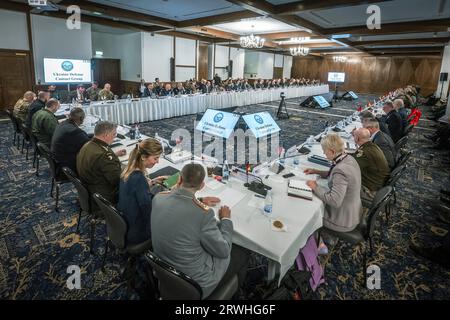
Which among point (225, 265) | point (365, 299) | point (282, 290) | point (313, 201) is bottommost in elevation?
point (365, 299)

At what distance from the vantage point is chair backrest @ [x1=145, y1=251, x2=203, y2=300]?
1.34m

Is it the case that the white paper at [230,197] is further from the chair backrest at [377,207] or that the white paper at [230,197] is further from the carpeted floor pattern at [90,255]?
the chair backrest at [377,207]

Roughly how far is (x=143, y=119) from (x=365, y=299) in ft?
23.9

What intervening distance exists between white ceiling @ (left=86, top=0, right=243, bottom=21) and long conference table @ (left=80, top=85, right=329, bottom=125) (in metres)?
2.61

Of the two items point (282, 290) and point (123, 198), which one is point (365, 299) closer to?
point (282, 290)

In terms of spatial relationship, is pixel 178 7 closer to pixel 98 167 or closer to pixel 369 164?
pixel 98 167

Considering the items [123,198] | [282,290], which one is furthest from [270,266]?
[123,198]

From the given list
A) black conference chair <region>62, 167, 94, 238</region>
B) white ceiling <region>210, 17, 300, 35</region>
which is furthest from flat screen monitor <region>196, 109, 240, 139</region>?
white ceiling <region>210, 17, 300, 35</region>

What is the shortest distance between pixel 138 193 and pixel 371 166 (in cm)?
235

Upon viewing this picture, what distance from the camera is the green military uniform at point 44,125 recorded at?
3881mm

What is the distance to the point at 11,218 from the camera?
3172 mm

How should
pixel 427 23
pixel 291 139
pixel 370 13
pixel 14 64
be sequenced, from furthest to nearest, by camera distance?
pixel 14 64, pixel 427 23, pixel 370 13, pixel 291 139

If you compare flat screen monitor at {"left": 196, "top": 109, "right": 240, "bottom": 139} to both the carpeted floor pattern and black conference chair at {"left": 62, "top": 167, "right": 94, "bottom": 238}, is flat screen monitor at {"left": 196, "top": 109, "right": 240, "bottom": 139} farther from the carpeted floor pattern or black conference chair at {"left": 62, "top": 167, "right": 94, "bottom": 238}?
black conference chair at {"left": 62, "top": 167, "right": 94, "bottom": 238}

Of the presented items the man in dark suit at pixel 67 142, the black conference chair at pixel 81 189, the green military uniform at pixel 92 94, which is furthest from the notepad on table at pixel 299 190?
the green military uniform at pixel 92 94
